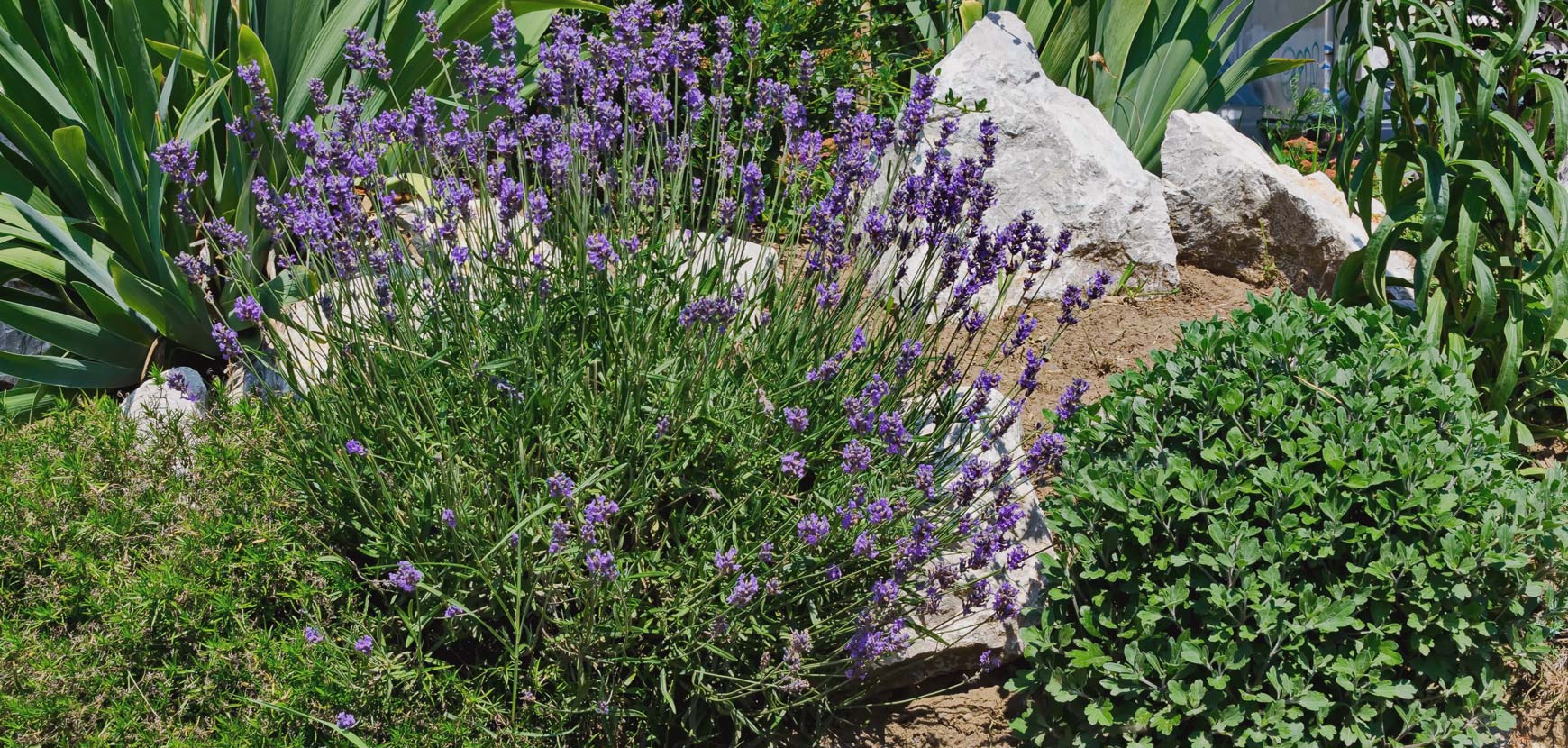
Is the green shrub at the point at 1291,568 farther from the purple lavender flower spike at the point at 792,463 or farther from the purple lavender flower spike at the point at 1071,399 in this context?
the purple lavender flower spike at the point at 792,463

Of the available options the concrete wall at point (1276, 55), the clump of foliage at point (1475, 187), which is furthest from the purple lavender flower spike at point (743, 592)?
the concrete wall at point (1276, 55)

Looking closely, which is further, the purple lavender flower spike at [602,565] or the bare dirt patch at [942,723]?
the bare dirt patch at [942,723]

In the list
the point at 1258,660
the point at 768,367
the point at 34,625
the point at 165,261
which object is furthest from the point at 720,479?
the point at 165,261

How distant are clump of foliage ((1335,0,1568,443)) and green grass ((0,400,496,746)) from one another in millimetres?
2856

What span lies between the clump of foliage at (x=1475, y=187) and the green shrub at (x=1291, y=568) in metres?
0.68

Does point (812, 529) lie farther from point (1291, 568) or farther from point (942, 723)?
point (1291, 568)

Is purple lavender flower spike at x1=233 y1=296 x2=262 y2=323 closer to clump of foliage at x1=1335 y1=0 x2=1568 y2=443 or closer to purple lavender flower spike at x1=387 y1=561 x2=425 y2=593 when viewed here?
purple lavender flower spike at x1=387 y1=561 x2=425 y2=593

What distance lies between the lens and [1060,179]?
4406 mm

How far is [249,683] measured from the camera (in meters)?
2.63

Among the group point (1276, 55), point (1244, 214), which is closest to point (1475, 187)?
point (1244, 214)

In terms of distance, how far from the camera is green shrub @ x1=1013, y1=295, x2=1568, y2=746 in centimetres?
253

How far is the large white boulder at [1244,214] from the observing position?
4.42 meters

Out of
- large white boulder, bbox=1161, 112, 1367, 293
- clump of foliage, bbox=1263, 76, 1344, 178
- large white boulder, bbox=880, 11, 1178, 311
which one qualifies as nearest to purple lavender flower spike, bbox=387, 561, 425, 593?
large white boulder, bbox=880, 11, 1178, 311

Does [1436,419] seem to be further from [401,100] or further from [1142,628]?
[401,100]
